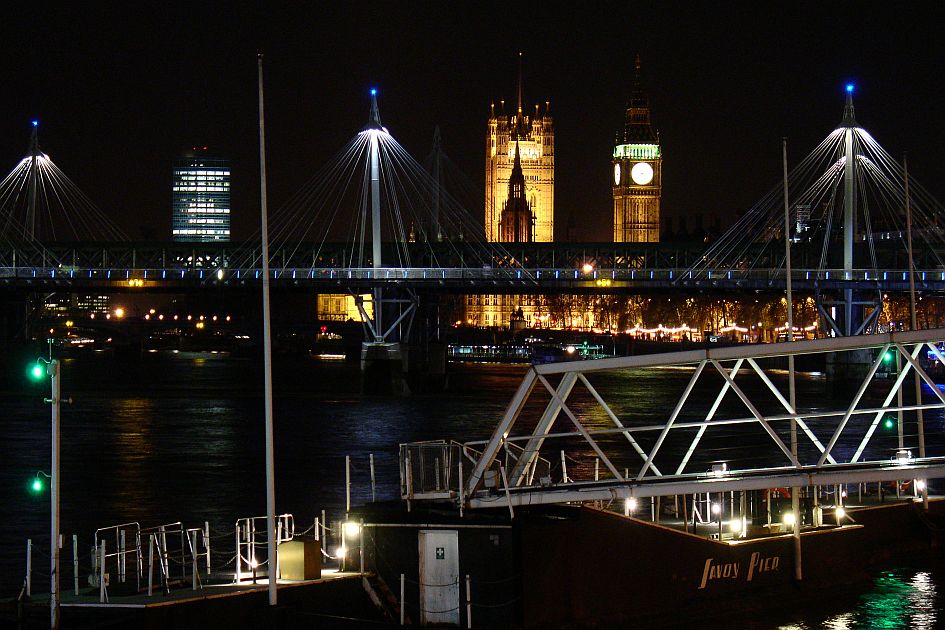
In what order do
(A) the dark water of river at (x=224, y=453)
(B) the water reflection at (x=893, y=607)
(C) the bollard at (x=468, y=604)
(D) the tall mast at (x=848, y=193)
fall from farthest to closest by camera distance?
(D) the tall mast at (x=848, y=193) < (A) the dark water of river at (x=224, y=453) < (B) the water reflection at (x=893, y=607) < (C) the bollard at (x=468, y=604)

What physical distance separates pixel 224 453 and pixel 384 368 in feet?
135

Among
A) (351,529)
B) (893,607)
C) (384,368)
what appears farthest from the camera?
(384,368)

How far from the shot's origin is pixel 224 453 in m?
57.9

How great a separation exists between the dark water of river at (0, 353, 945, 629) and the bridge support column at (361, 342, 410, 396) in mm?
1946

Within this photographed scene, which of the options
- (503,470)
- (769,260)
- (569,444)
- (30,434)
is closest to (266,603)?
(503,470)

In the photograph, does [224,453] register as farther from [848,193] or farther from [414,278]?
[848,193]

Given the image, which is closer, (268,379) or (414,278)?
(268,379)

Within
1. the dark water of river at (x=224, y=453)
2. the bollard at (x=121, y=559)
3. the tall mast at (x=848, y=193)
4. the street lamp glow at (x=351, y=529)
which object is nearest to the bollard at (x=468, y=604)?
the street lamp glow at (x=351, y=529)

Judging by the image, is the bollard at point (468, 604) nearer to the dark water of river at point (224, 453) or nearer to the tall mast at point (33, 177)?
the dark water of river at point (224, 453)

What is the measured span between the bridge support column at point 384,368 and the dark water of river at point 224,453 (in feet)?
6.38

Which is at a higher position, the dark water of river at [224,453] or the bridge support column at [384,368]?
the bridge support column at [384,368]

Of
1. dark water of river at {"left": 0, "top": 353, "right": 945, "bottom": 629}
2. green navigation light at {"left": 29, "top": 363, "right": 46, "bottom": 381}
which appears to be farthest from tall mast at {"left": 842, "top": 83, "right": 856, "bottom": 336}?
green navigation light at {"left": 29, "top": 363, "right": 46, "bottom": 381}

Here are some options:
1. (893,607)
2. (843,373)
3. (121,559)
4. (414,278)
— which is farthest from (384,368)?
(121,559)

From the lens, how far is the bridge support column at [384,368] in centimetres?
9875
